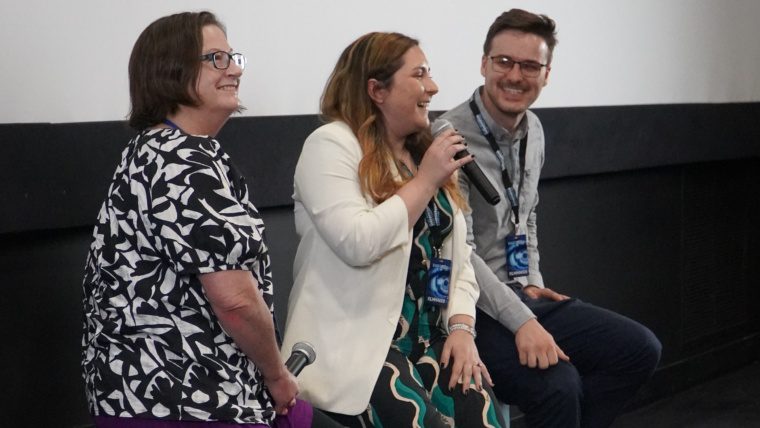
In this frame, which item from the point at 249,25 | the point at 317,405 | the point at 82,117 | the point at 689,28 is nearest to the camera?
the point at 317,405

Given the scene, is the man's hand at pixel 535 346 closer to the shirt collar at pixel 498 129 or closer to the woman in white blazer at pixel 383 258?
the woman in white blazer at pixel 383 258

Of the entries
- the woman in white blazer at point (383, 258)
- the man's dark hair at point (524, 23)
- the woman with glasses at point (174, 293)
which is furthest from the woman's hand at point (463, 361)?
the man's dark hair at point (524, 23)

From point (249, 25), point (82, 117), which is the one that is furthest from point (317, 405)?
point (249, 25)

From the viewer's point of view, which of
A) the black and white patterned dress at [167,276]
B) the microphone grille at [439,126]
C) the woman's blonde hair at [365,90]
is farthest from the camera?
the microphone grille at [439,126]

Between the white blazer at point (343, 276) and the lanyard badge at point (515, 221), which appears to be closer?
the white blazer at point (343, 276)

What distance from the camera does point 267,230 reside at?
277 centimetres

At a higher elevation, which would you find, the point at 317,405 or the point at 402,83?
the point at 402,83

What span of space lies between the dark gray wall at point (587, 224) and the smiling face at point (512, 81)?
0.49 metres

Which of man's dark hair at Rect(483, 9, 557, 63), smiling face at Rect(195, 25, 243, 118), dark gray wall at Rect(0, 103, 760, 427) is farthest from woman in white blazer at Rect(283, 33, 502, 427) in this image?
man's dark hair at Rect(483, 9, 557, 63)

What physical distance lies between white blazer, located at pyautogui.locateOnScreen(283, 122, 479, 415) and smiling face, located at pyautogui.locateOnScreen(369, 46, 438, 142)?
0.11 meters

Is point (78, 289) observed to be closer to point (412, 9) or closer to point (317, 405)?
point (317, 405)

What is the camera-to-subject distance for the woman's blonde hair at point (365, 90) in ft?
7.27

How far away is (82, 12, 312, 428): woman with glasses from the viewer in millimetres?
1662

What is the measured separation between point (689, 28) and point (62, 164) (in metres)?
2.95
